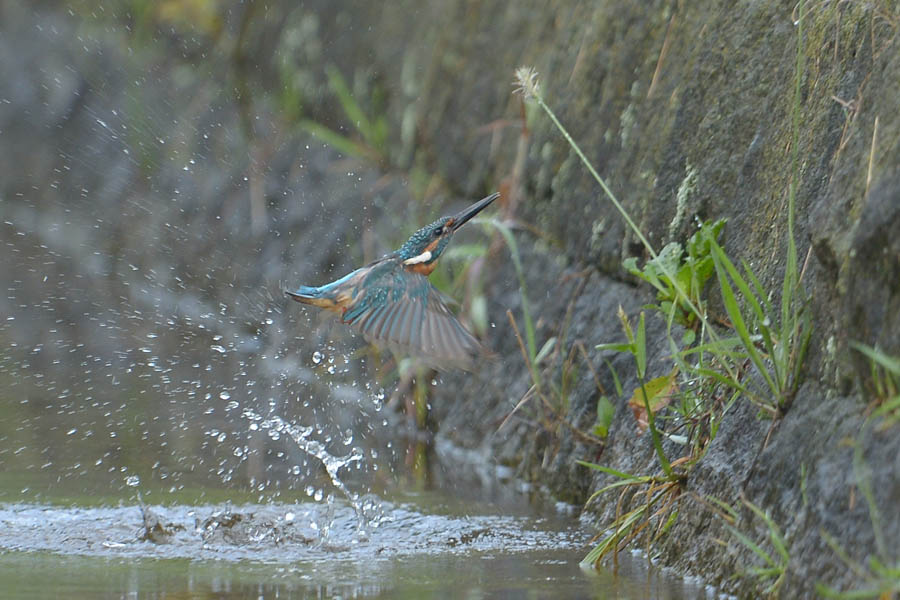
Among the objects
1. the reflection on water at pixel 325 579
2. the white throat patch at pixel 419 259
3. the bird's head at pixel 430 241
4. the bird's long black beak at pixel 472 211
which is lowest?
the reflection on water at pixel 325 579

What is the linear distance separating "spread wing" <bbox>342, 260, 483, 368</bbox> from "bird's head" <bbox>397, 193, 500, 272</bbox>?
5 cm

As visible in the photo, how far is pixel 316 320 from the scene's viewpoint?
550cm

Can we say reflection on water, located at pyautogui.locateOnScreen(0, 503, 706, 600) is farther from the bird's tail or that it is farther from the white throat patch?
the white throat patch

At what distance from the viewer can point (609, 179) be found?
392 centimetres

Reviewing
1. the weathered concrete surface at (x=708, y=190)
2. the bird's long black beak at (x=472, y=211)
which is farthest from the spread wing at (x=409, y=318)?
the weathered concrete surface at (x=708, y=190)

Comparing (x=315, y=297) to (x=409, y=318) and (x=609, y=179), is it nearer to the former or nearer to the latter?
(x=409, y=318)

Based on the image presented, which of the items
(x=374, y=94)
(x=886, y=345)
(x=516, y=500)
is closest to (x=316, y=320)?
(x=374, y=94)

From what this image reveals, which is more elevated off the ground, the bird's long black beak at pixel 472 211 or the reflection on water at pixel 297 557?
the bird's long black beak at pixel 472 211

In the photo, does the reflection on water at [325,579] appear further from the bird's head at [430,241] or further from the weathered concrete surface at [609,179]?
the bird's head at [430,241]

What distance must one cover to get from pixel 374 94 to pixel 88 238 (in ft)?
6.58

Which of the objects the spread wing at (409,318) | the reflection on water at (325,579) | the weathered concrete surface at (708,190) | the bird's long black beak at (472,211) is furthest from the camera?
the bird's long black beak at (472,211)

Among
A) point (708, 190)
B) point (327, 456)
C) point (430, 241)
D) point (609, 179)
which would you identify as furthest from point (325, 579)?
point (609, 179)

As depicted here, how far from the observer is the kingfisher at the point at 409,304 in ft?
10.0

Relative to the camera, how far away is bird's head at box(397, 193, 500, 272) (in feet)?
11.2
